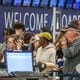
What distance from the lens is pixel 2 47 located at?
8789 millimetres

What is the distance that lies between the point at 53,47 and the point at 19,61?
4.01 ft

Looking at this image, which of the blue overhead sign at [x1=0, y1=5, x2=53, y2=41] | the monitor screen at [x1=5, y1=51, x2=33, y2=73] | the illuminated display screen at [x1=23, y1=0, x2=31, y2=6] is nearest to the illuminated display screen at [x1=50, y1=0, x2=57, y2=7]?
the blue overhead sign at [x1=0, y1=5, x2=53, y2=41]

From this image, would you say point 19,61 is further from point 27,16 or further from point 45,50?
point 27,16

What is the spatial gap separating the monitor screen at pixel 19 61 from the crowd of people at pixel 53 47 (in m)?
0.12

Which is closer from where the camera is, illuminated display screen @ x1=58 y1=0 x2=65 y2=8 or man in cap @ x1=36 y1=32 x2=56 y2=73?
man in cap @ x1=36 y1=32 x2=56 y2=73

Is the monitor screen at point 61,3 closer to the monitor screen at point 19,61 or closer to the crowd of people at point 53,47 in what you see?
the crowd of people at point 53,47

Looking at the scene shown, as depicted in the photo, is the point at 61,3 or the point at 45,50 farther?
the point at 61,3

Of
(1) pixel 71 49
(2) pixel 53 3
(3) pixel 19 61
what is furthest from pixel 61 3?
(1) pixel 71 49

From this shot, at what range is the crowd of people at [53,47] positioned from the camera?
6297 millimetres

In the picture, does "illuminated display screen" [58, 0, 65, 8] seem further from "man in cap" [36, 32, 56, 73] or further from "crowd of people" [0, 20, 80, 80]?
"man in cap" [36, 32, 56, 73]

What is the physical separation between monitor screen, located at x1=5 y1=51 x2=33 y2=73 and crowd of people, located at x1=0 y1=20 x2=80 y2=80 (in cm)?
12

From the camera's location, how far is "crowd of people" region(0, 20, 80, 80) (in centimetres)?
630

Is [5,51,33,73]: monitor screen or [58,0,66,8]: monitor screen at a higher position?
[5,51,33,73]: monitor screen

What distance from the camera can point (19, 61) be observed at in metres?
6.74
